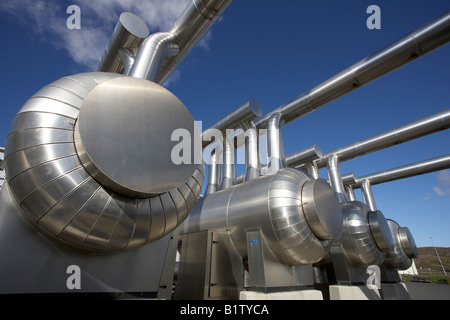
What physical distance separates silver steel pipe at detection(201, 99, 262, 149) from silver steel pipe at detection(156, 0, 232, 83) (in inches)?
88.0

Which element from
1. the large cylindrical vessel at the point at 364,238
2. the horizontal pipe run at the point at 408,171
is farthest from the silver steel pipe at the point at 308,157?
the horizontal pipe run at the point at 408,171

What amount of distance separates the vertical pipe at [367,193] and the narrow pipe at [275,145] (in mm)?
6410

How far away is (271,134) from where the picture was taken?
668 centimetres

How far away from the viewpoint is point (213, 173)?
8.40 metres

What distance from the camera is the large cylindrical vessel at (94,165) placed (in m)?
2.22

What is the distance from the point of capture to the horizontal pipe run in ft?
28.4

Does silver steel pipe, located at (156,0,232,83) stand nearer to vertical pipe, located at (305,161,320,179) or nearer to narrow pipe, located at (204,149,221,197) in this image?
narrow pipe, located at (204,149,221,197)

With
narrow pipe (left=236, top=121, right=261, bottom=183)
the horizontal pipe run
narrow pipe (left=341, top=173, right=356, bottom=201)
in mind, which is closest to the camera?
narrow pipe (left=236, top=121, right=261, bottom=183)

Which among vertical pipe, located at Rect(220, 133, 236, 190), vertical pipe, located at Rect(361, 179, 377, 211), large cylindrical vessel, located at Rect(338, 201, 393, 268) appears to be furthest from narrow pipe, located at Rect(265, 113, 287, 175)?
vertical pipe, located at Rect(361, 179, 377, 211)

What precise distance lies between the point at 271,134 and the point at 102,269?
17.3 feet

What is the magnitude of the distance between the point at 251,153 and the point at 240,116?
1.17 metres

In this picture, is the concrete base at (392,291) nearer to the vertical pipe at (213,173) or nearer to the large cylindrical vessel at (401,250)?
the large cylindrical vessel at (401,250)

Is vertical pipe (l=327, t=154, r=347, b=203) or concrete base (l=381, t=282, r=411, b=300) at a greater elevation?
vertical pipe (l=327, t=154, r=347, b=203)
